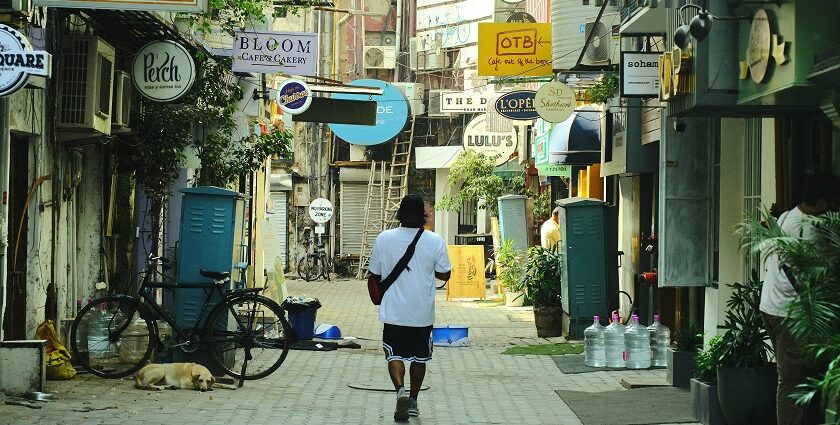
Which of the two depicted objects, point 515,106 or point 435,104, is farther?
point 435,104

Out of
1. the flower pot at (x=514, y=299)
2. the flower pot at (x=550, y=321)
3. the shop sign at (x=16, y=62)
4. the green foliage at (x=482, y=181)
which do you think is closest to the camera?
the shop sign at (x=16, y=62)

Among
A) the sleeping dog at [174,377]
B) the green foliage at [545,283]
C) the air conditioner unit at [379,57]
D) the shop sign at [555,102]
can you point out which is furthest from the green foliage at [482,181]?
the sleeping dog at [174,377]

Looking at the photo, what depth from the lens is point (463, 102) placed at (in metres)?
42.4

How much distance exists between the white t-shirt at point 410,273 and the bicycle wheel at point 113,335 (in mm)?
3448

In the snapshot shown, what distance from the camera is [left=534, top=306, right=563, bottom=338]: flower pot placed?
65.0 feet

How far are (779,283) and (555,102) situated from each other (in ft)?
41.8

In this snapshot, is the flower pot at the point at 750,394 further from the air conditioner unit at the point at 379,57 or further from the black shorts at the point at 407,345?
the air conditioner unit at the point at 379,57

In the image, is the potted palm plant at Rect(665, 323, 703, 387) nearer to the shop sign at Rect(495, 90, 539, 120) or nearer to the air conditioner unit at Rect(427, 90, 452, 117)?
the shop sign at Rect(495, 90, 539, 120)

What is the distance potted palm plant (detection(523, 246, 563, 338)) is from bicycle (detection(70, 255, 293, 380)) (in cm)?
697

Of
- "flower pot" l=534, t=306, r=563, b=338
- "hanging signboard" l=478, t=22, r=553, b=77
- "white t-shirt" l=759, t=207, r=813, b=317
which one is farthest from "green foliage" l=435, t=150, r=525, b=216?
"white t-shirt" l=759, t=207, r=813, b=317

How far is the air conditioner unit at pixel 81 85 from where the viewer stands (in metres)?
13.8

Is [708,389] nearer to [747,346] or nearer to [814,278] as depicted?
[747,346]

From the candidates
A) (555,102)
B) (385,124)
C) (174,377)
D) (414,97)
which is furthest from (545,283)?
(414,97)

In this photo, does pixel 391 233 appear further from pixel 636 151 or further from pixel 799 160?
pixel 636 151
